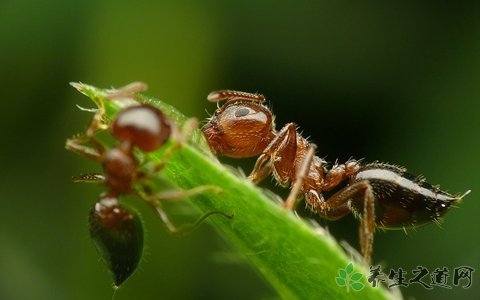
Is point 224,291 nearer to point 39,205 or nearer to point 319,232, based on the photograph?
point 39,205

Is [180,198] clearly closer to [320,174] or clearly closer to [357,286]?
[357,286]

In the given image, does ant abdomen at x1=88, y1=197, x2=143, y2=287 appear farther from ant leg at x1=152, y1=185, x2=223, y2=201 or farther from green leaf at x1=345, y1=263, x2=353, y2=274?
green leaf at x1=345, y1=263, x2=353, y2=274

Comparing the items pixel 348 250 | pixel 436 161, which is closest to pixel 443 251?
pixel 436 161

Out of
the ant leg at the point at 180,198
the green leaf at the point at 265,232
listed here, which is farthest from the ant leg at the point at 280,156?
the green leaf at the point at 265,232

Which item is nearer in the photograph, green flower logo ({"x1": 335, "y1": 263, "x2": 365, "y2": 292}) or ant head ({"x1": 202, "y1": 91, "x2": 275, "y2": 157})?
green flower logo ({"x1": 335, "y1": 263, "x2": 365, "y2": 292})

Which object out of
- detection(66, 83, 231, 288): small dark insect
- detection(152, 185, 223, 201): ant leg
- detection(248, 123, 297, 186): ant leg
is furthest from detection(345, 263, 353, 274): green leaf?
detection(248, 123, 297, 186): ant leg

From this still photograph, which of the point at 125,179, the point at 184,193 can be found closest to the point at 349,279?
the point at 184,193
